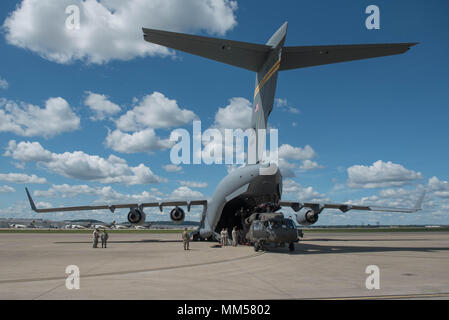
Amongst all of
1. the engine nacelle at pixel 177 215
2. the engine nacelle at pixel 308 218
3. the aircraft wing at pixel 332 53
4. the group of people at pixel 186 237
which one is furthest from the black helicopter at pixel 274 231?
the engine nacelle at pixel 177 215

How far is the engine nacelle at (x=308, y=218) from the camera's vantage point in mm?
25203

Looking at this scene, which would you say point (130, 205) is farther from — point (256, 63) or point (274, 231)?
point (256, 63)

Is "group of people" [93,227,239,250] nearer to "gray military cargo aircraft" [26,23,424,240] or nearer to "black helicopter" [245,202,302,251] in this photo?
"gray military cargo aircraft" [26,23,424,240]

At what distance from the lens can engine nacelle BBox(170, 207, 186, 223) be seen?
2591cm

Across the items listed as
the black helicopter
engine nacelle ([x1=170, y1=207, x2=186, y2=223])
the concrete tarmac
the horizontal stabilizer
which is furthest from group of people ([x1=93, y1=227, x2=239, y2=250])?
the horizontal stabilizer

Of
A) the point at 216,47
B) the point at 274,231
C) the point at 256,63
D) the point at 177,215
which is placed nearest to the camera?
the point at 216,47

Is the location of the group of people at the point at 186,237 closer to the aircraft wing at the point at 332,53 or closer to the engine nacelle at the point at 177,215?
the engine nacelle at the point at 177,215

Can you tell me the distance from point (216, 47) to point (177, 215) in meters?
15.0

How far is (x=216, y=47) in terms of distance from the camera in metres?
14.5

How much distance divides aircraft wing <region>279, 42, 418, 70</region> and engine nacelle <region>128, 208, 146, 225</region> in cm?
1547

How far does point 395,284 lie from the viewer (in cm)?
804

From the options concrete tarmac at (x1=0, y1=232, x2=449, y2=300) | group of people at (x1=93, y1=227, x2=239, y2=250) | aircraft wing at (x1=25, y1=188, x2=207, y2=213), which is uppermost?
aircraft wing at (x1=25, y1=188, x2=207, y2=213)

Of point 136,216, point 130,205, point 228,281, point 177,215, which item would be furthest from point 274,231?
point 130,205
